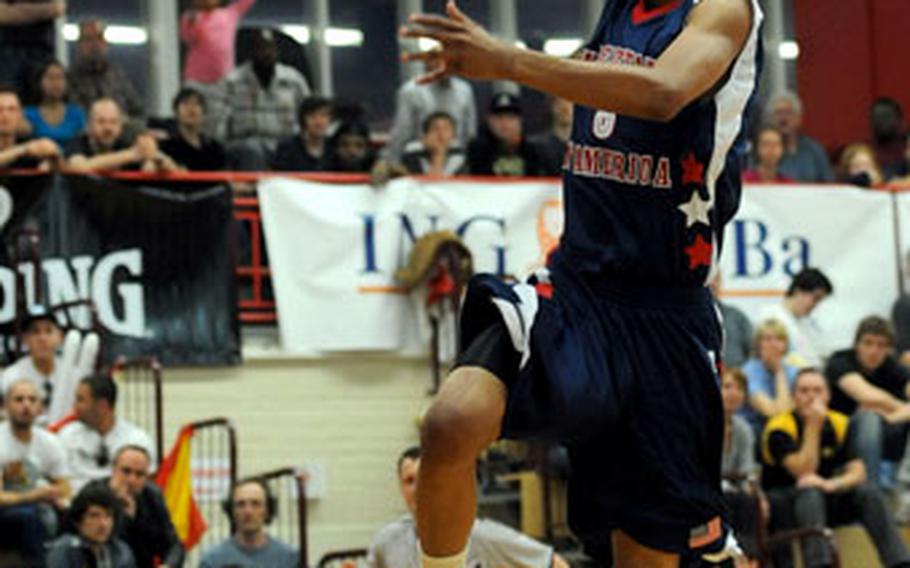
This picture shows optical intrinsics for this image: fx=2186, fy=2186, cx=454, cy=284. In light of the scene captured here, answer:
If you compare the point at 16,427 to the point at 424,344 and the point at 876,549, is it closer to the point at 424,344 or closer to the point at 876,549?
the point at 424,344

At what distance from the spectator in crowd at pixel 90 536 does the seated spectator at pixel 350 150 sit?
4577mm

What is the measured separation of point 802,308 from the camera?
15.4m

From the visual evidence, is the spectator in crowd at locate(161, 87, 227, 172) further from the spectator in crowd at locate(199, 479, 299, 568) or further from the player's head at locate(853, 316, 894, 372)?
the player's head at locate(853, 316, 894, 372)

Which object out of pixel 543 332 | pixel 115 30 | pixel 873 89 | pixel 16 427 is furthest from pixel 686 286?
pixel 873 89

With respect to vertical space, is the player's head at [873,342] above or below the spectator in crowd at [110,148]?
below

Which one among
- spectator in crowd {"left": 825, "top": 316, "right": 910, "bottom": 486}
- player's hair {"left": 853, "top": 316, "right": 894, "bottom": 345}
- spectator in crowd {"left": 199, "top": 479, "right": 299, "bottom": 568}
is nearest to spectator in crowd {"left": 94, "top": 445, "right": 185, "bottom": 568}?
spectator in crowd {"left": 199, "top": 479, "right": 299, "bottom": 568}

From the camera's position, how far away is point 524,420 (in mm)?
5816

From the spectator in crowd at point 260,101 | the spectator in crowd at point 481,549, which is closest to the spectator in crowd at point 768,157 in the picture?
the spectator in crowd at point 260,101

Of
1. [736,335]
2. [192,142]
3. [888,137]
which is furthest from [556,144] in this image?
[888,137]

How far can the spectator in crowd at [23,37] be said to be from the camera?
14805 mm

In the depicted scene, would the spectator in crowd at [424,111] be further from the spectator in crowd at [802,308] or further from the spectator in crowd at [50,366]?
the spectator in crowd at [50,366]

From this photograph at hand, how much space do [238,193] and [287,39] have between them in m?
2.29

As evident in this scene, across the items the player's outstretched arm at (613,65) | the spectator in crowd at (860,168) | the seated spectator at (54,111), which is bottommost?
the player's outstretched arm at (613,65)

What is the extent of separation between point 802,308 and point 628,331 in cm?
947
